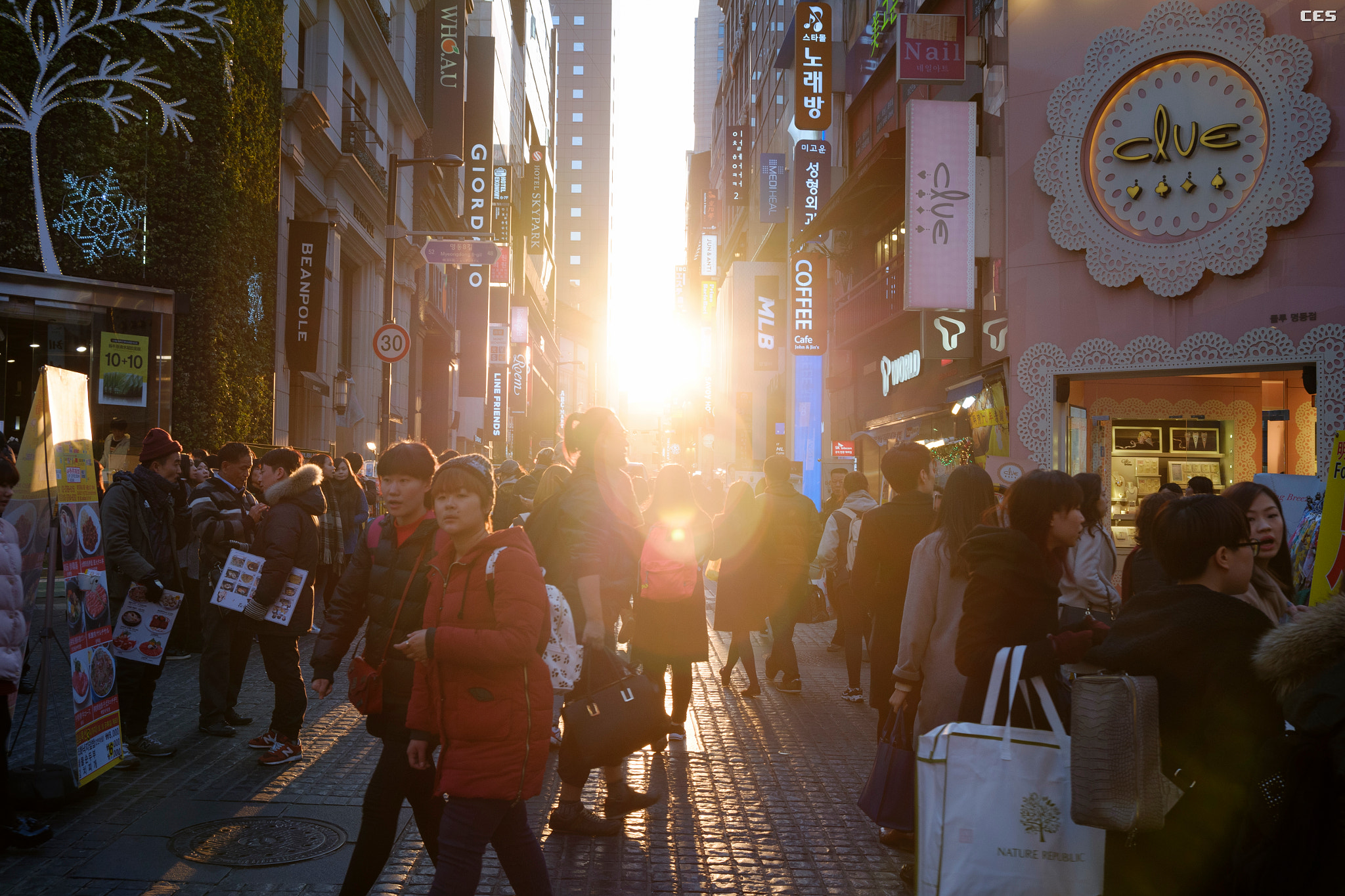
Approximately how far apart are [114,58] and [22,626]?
47.6ft

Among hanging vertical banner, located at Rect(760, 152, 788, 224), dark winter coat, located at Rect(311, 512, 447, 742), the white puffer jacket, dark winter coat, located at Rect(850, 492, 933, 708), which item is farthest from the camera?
hanging vertical banner, located at Rect(760, 152, 788, 224)

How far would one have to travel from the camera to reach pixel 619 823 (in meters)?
5.39

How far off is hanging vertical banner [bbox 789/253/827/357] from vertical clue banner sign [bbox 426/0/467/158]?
1527 cm

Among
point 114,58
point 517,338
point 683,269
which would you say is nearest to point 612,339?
point 683,269

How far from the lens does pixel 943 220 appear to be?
17.3 m

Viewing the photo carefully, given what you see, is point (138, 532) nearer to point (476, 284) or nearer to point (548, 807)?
point (548, 807)

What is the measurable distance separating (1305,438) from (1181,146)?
4.62 m

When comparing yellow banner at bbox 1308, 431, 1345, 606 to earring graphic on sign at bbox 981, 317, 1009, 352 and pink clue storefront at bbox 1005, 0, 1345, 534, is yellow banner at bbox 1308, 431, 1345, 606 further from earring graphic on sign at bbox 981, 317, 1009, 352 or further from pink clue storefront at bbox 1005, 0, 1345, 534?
earring graphic on sign at bbox 981, 317, 1009, 352

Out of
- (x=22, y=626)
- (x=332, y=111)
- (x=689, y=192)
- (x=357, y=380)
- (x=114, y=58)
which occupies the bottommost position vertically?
(x=22, y=626)

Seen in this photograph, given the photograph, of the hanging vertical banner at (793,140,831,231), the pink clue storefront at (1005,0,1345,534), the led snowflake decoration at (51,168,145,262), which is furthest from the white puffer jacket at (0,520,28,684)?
the hanging vertical banner at (793,140,831,231)

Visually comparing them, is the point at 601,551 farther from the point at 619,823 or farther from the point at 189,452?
the point at 189,452

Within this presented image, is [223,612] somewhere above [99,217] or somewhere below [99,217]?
below

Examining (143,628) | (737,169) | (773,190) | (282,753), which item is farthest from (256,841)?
(737,169)

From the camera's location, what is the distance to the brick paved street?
15.0ft
